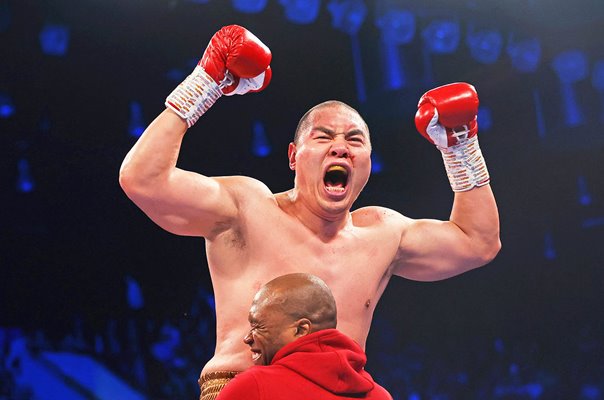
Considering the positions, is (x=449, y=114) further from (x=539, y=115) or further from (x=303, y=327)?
(x=539, y=115)

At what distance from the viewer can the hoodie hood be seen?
4.27ft

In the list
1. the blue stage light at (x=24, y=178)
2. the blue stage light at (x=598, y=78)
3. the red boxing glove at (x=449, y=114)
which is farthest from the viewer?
the blue stage light at (x=598, y=78)

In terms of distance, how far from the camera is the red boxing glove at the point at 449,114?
2094mm

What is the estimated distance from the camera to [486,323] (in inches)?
135

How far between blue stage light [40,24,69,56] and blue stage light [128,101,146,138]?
34cm

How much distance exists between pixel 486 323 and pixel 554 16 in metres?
1.41

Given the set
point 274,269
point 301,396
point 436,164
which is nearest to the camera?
point 301,396

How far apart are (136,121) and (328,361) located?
209 centimetres

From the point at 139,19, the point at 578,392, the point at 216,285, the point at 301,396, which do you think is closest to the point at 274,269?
the point at 216,285

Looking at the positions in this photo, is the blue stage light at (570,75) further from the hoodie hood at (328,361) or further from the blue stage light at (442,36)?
the hoodie hood at (328,361)

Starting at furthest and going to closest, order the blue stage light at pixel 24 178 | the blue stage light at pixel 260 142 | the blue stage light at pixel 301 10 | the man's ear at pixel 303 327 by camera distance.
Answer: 1. the blue stage light at pixel 301 10
2. the blue stage light at pixel 260 142
3. the blue stage light at pixel 24 178
4. the man's ear at pixel 303 327

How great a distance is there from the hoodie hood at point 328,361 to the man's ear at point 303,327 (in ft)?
0.09

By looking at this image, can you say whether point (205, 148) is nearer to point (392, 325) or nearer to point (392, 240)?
point (392, 325)

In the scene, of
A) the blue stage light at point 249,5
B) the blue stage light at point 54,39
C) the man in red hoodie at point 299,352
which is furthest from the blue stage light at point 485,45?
the man in red hoodie at point 299,352
